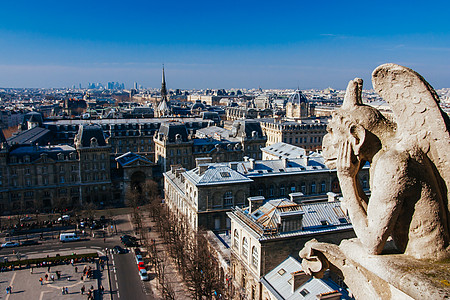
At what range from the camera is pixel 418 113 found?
657cm

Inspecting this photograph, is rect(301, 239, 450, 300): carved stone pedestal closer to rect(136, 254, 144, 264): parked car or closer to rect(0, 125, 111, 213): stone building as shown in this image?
rect(136, 254, 144, 264): parked car

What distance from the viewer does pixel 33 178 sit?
8306cm

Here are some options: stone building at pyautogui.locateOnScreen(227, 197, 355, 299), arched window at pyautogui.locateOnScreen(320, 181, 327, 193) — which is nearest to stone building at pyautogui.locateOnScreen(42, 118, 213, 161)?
arched window at pyautogui.locateOnScreen(320, 181, 327, 193)

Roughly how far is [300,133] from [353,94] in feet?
397

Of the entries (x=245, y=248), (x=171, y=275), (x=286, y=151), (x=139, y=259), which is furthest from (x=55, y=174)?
(x=245, y=248)

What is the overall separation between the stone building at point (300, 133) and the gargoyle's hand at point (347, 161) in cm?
11788

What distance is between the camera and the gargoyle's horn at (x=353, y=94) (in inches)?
299

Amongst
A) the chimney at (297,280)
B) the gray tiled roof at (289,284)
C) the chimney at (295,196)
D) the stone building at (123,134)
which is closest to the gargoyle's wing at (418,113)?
the gray tiled roof at (289,284)

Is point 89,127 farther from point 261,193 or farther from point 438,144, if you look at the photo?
point 438,144

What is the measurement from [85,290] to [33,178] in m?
41.7

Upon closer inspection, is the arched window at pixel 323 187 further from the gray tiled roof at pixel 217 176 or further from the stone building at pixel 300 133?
the stone building at pixel 300 133

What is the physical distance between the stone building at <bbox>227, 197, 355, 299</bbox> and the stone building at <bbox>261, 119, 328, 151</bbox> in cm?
8171

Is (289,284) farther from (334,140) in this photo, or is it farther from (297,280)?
(334,140)

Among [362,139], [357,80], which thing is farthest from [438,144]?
[357,80]
